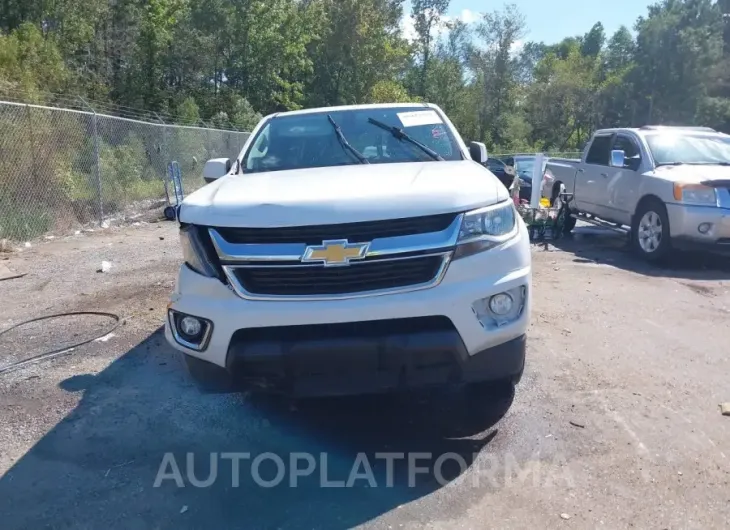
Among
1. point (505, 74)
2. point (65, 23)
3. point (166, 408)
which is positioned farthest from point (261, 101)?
Result: point (166, 408)

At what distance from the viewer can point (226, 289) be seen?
3.33 m

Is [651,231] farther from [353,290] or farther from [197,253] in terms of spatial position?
[197,253]

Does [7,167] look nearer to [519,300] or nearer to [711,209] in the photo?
[519,300]

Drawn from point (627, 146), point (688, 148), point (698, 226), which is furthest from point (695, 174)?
point (627, 146)

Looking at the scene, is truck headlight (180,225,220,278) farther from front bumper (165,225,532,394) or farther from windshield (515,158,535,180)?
windshield (515,158,535,180)

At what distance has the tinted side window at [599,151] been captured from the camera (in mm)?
10602

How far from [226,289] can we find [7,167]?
8.38 metres

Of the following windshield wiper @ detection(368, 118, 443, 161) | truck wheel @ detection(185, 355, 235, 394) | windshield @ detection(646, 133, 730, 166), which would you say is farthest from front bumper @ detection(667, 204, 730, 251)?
truck wheel @ detection(185, 355, 235, 394)

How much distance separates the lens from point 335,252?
3.23m

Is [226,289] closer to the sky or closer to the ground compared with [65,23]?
closer to the ground

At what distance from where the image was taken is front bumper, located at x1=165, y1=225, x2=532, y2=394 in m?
3.19

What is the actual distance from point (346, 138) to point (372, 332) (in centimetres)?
213

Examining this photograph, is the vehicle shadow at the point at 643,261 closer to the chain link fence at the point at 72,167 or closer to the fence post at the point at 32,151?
the chain link fence at the point at 72,167

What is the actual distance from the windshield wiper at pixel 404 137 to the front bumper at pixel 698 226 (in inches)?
191
